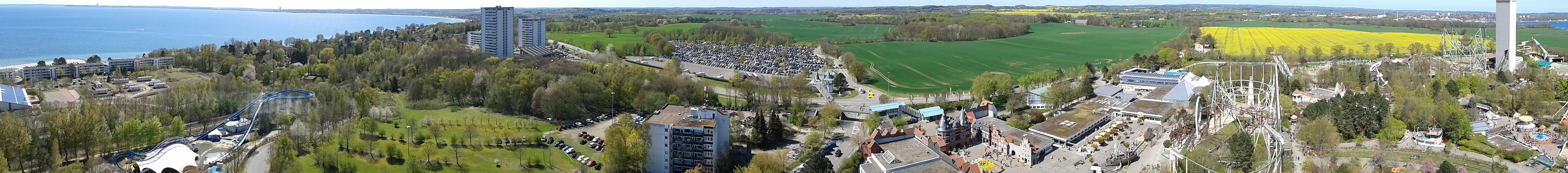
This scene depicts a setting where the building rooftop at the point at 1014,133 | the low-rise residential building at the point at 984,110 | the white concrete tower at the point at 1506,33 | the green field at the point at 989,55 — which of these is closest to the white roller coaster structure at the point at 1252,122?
the building rooftop at the point at 1014,133

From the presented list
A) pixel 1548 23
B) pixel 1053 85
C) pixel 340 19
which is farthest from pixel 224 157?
pixel 340 19

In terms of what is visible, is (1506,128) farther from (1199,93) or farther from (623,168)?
(623,168)

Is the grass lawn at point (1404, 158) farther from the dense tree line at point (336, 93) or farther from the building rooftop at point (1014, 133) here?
the dense tree line at point (336, 93)

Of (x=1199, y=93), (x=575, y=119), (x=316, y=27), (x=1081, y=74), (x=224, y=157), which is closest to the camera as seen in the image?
(x=224, y=157)

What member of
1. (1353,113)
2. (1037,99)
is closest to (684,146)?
(1037,99)

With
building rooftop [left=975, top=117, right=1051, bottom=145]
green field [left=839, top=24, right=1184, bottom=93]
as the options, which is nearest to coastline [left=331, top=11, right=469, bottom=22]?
green field [left=839, top=24, right=1184, bottom=93]

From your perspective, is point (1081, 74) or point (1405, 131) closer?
point (1405, 131)

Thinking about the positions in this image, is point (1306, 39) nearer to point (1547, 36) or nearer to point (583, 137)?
point (1547, 36)
